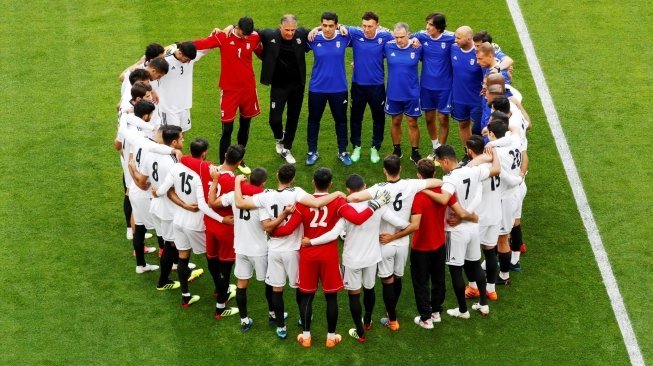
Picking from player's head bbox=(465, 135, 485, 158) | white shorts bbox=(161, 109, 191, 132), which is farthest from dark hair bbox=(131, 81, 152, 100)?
player's head bbox=(465, 135, 485, 158)

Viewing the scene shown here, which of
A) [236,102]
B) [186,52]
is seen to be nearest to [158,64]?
[186,52]

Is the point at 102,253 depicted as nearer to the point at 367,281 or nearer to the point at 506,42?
the point at 367,281

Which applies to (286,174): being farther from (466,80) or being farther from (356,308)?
(466,80)

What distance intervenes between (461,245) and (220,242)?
2.48 metres

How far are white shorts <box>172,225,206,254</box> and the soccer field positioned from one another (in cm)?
78

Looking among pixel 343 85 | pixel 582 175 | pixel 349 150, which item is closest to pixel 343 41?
pixel 343 85

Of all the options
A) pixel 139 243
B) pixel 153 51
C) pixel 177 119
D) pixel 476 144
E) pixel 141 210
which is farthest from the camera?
pixel 177 119

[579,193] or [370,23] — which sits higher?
[370,23]

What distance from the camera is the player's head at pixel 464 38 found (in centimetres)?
1250

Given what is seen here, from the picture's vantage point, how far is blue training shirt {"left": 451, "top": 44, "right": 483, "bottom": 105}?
1270 centimetres

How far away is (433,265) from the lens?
1049 centimetres

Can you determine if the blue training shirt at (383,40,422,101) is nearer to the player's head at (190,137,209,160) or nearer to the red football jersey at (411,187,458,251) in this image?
the red football jersey at (411,187,458,251)

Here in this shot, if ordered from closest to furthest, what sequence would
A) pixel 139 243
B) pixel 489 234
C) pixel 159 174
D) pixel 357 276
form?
pixel 357 276 → pixel 159 174 → pixel 489 234 → pixel 139 243

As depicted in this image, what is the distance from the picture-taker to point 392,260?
10.3 meters
